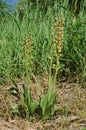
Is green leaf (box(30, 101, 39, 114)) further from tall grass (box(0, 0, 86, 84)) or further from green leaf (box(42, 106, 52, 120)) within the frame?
tall grass (box(0, 0, 86, 84))

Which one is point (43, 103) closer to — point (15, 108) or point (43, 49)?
point (15, 108)

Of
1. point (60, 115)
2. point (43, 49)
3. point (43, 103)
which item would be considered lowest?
point (60, 115)

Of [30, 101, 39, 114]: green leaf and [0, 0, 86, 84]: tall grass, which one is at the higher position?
[0, 0, 86, 84]: tall grass

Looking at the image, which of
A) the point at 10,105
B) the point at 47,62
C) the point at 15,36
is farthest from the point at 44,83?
the point at 15,36

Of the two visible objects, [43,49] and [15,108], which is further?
[43,49]

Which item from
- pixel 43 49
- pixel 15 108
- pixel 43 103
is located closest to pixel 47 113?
pixel 43 103

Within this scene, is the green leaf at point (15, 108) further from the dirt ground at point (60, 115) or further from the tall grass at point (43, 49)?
the tall grass at point (43, 49)

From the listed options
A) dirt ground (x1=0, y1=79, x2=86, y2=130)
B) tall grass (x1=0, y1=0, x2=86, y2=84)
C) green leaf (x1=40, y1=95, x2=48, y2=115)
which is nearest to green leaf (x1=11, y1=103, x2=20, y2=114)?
dirt ground (x1=0, y1=79, x2=86, y2=130)

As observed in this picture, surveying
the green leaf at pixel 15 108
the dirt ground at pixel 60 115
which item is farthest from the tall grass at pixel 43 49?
the green leaf at pixel 15 108

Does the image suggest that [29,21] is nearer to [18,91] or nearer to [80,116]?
[18,91]

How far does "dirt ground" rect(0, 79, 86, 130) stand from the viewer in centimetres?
275

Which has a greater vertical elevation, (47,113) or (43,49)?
(43,49)

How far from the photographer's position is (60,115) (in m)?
2.90

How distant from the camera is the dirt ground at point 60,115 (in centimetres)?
275
